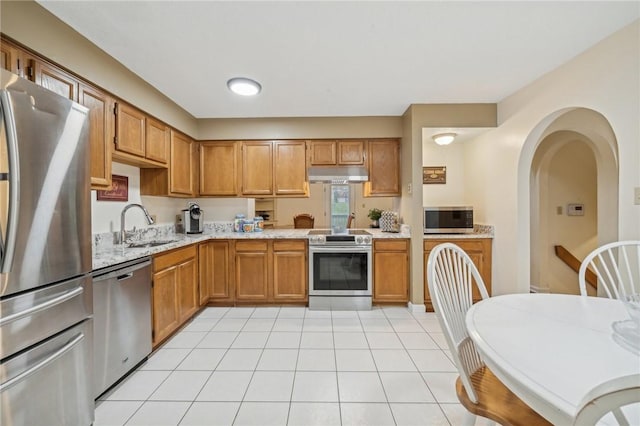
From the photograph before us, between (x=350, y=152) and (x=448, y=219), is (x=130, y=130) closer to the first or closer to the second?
(x=350, y=152)

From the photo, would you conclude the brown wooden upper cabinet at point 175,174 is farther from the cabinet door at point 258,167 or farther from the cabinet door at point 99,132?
the cabinet door at point 99,132

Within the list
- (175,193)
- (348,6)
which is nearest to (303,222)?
(175,193)

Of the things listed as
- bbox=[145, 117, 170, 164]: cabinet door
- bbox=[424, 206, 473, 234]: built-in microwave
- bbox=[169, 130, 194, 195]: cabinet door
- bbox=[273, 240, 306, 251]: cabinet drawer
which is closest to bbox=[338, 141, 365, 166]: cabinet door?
bbox=[424, 206, 473, 234]: built-in microwave

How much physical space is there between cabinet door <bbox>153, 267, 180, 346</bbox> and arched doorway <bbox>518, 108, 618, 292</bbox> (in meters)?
3.50

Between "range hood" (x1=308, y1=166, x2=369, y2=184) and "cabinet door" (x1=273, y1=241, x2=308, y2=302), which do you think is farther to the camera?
"range hood" (x1=308, y1=166, x2=369, y2=184)

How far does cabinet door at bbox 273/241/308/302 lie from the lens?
3295 mm

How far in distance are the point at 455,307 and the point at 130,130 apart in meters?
2.80

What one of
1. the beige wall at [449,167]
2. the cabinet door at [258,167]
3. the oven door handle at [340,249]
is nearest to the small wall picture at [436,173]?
the beige wall at [449,167]

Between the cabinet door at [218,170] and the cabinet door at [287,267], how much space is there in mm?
1028

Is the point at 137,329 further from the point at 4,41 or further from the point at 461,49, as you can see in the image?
the point at 461,49

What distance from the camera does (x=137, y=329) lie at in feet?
6.54

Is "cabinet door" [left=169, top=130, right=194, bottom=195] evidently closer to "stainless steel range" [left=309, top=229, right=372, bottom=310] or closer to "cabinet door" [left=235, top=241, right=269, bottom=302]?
"cabinet door" [left=235, top=241, right=269, bottom=302]

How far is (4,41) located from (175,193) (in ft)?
5.82

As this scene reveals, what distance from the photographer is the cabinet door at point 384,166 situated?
11.6 ft
